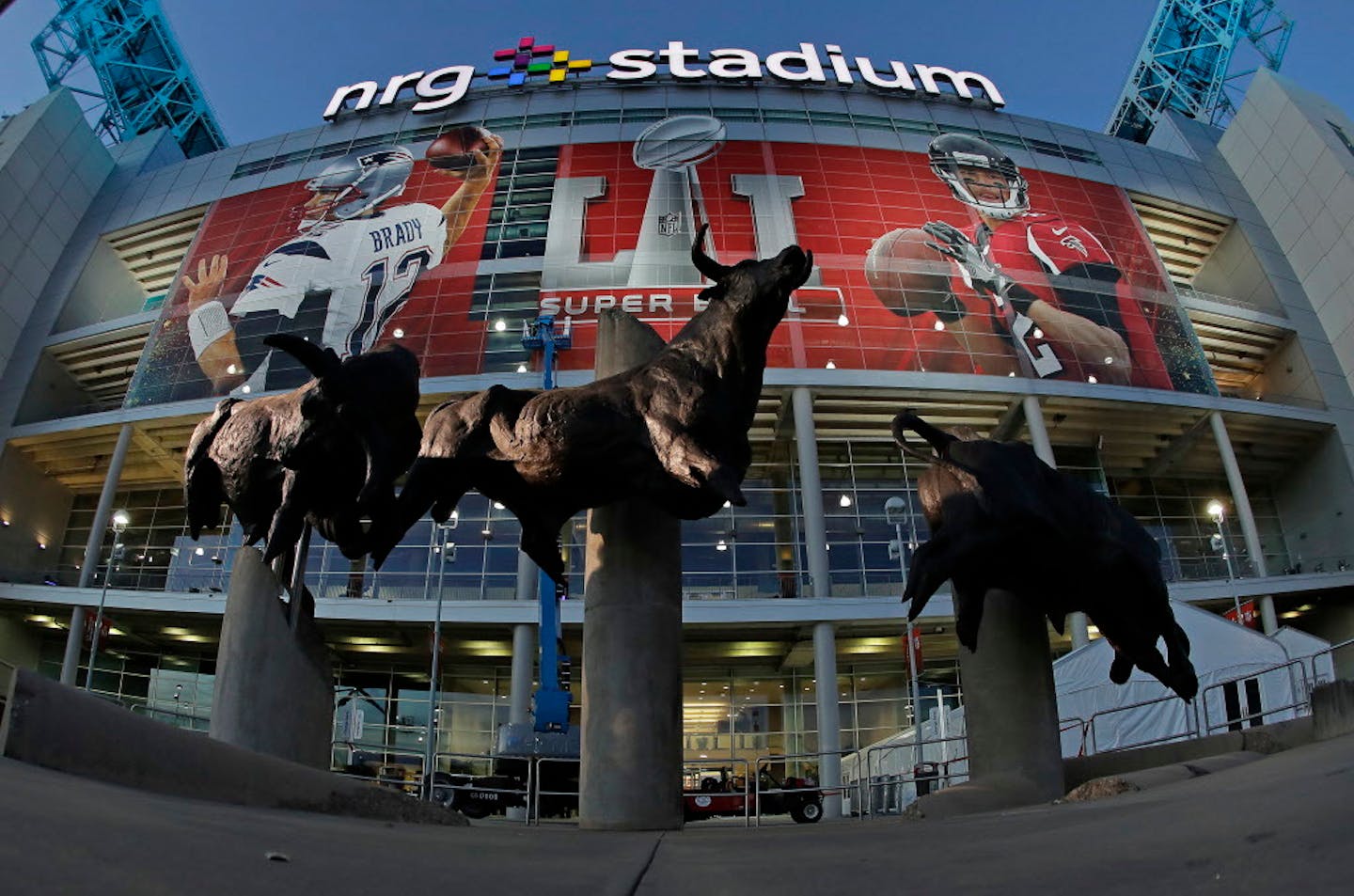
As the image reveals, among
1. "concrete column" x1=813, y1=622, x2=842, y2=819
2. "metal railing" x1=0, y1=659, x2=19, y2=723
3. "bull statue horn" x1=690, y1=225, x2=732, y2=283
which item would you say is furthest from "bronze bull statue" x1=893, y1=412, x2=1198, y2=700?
"concrete column" x1=813, y1=622, x2=842, y2=819

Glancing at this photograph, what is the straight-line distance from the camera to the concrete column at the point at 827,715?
22875mm

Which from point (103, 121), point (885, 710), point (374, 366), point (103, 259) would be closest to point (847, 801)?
point (885, 710)

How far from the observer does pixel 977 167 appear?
35.7m

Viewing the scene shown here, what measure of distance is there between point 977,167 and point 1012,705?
106ft

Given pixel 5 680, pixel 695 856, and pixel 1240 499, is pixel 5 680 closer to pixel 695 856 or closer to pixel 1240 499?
pixel 695 856

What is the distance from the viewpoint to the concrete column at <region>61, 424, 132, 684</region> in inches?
1096

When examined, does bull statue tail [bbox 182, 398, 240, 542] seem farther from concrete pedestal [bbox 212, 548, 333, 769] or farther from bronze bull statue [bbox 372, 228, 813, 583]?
bronze bull statue [bbox 372, 228, 813, 583]

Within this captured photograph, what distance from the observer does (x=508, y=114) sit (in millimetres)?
37312

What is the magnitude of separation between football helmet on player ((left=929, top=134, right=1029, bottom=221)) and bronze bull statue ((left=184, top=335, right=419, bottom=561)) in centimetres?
3168

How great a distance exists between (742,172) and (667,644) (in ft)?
97.6

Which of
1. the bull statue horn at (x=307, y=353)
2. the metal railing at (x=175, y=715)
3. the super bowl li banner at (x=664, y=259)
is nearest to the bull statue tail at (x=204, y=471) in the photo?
the bull statue horn at (x=307, y=353)

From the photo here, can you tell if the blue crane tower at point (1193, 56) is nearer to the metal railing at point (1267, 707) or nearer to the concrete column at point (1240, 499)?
the concrete column at point (1240, 499)

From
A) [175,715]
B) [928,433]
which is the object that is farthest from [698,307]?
[928,433]

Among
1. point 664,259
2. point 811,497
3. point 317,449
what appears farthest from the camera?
point 664,259
